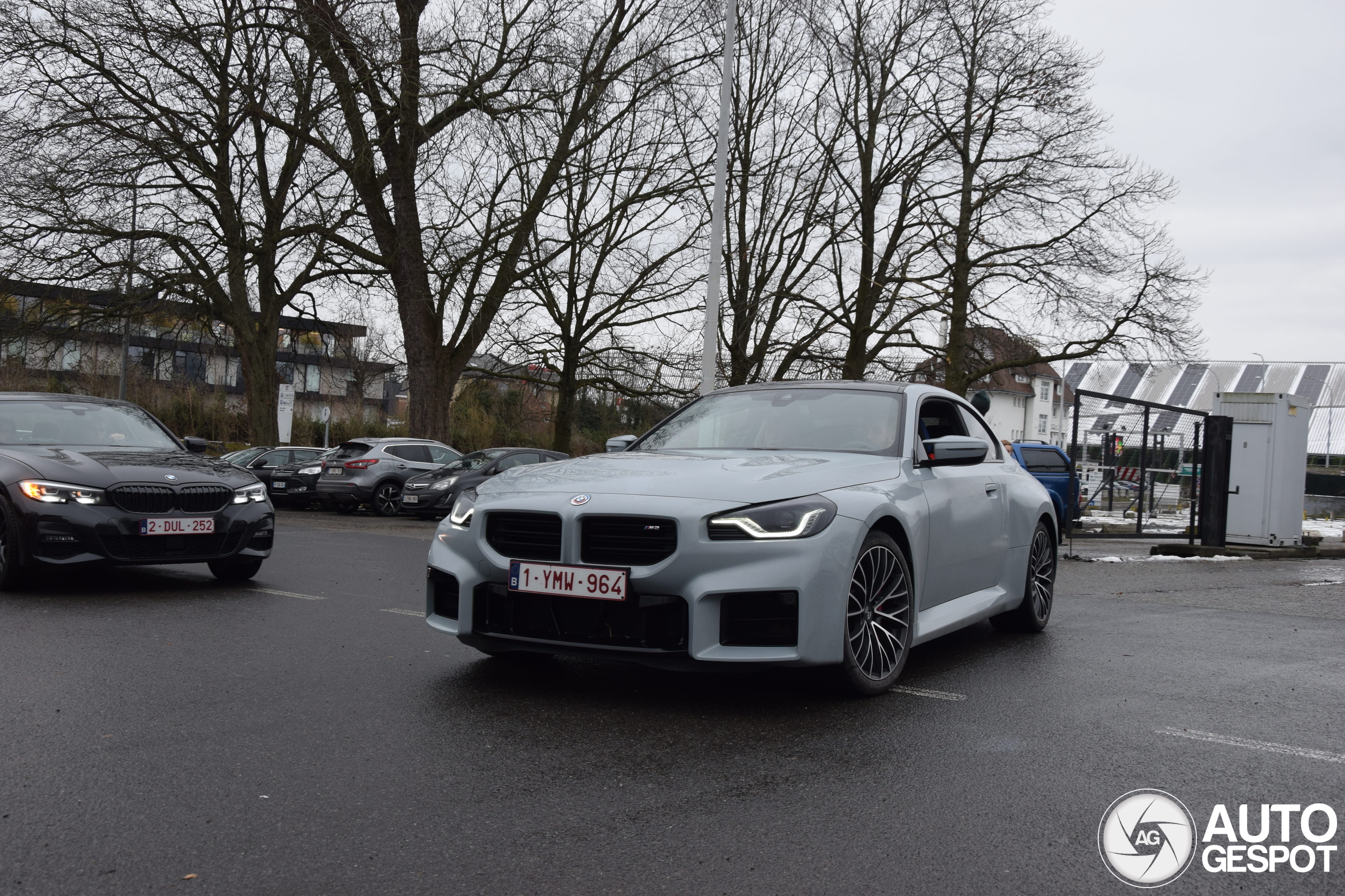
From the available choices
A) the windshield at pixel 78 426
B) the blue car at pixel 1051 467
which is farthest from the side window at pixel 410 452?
the windshield at pixel 78 426

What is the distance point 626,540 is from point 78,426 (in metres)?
6.37

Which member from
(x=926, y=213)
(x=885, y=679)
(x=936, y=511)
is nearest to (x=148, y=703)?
(x=885, y=679)

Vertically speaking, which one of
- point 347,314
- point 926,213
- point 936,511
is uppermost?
point 926,213

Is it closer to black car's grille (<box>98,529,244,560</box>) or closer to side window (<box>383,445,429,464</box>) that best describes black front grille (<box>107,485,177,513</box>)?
black car's grille (<box>98,529,244,560</box>)

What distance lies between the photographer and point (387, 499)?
76.4ft

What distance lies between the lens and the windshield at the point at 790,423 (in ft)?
20.1

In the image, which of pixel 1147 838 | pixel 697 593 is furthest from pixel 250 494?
pixel 1147 838

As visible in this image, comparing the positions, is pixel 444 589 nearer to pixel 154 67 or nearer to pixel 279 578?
pixel 279 578

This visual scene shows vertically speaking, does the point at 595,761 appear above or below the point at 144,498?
below

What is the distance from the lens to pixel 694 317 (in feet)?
90.7

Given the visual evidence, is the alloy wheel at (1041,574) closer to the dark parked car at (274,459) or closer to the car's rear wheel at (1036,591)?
the car's rear wheel at (1036,591)

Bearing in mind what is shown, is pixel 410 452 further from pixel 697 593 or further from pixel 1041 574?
pixel 697 593

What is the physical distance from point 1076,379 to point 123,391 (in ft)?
194

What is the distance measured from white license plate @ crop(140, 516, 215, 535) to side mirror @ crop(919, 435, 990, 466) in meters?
5.37
